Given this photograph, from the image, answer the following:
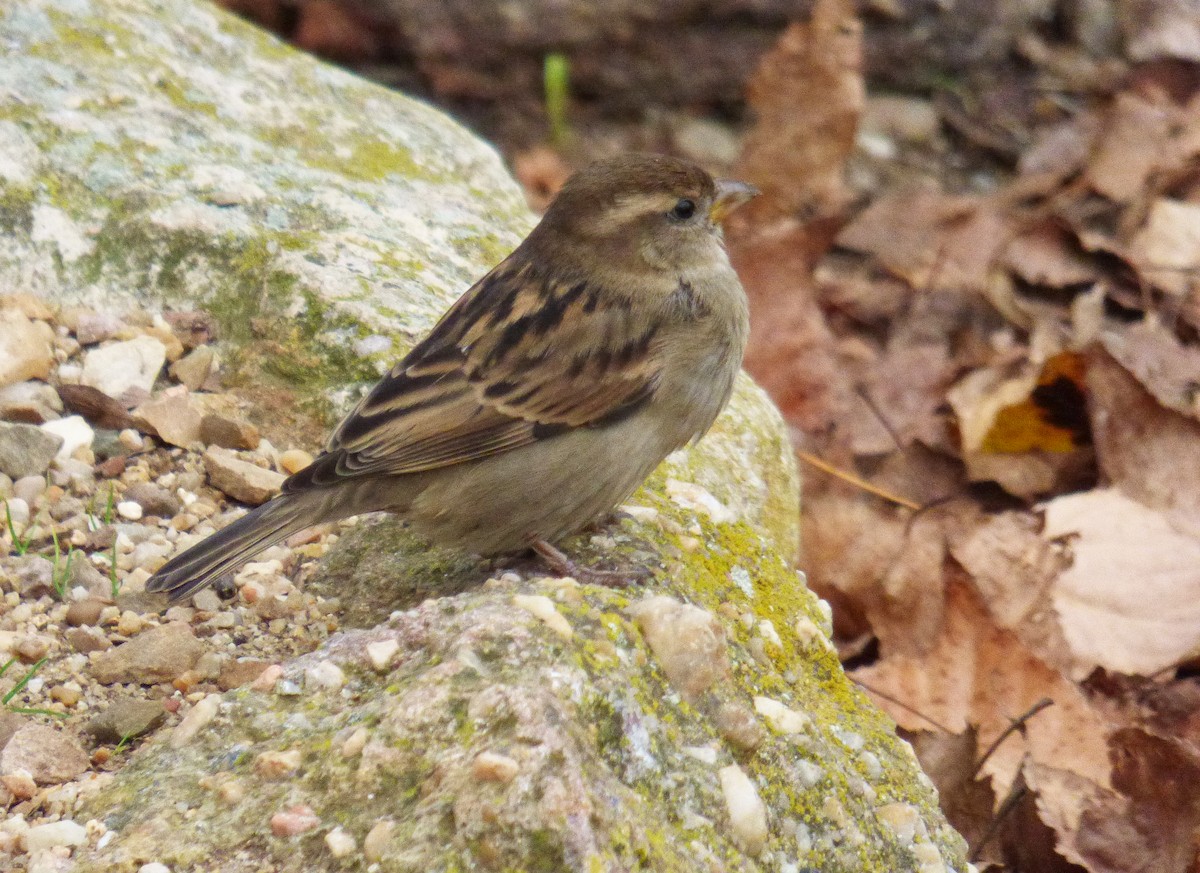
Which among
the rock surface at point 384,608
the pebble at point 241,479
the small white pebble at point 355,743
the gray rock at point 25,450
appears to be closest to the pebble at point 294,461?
the pebble at point 241,479

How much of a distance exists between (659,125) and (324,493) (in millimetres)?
4760

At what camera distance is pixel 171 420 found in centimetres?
373

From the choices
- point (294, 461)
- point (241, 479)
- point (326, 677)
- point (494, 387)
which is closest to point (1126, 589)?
point (494, 387)

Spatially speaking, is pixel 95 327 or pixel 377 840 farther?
pixel 95 327

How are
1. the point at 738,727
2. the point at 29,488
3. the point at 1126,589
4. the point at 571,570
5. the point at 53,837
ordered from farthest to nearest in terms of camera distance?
the point at 1126,589, the point at 29,488, the point at 571,570, the point at 738,727, the point at 53,837

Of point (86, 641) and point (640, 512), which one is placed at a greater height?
point (640, 512)

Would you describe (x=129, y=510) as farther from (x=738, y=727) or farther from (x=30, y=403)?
(x=738, y=727)

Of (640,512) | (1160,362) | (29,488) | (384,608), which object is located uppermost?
(1160,362)

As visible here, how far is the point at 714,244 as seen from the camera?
409cm

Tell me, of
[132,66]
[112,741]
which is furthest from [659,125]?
[112,741]

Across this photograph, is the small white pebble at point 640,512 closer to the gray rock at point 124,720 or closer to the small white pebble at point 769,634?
the small white pebble at point 769,634

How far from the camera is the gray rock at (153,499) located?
3574 millimetres

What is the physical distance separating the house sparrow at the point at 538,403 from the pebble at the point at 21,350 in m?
0.89

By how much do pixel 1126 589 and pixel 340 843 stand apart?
291 cm
